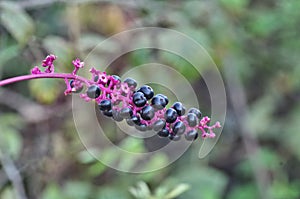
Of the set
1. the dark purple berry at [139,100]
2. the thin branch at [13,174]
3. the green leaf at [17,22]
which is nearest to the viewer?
the dark purple berry at [139,100]

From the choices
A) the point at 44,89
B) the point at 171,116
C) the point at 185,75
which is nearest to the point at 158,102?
the point at 171,116

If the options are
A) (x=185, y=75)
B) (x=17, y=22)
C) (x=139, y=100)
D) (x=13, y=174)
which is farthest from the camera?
(x=185, y=75)

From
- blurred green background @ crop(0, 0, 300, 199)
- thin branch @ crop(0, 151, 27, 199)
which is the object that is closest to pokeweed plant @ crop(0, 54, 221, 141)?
blurred green background @ crop(0, 0, 300, 199)

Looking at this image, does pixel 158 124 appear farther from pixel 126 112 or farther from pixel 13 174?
pixel 13 174

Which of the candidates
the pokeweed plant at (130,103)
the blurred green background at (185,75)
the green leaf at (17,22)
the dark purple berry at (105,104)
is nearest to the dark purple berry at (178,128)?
the pokeweed plant at (130,103)

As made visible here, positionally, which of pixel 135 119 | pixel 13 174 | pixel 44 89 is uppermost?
pixel 44 89

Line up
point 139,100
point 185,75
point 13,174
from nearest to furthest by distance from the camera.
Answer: point 139,100 < point 13,174 < point 185,75

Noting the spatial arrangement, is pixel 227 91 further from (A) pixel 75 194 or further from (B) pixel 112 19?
(A) pixel 75 194

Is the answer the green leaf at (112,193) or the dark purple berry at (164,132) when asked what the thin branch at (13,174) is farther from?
the dark purple berry at (164,132)
